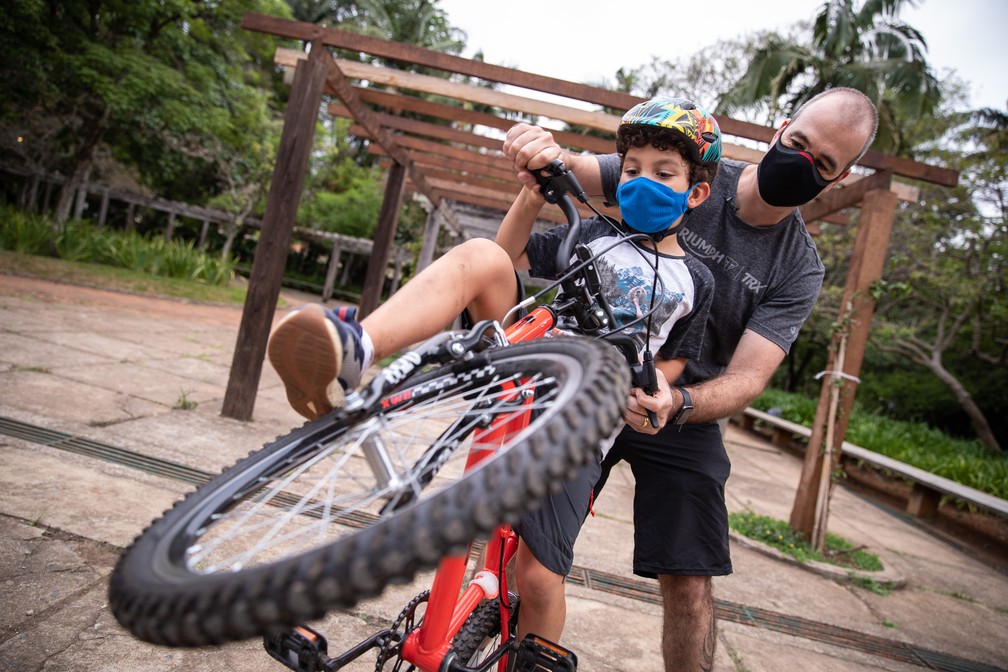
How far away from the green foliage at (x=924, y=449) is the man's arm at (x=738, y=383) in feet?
22.5

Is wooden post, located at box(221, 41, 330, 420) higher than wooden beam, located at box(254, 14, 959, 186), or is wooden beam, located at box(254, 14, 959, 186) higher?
wooden beam, located at box(254, 14, 959, 186)

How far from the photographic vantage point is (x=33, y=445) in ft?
10.2

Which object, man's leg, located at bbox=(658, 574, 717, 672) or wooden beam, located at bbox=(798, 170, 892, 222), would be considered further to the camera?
wooden beam, located at bbox=(798, 170, 892, 222)

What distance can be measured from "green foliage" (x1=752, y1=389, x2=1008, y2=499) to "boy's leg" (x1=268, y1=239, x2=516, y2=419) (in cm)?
770

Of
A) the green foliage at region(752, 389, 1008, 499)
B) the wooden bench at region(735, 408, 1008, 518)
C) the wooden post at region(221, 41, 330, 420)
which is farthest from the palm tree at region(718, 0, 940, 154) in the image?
the wooden post at region(221, 41, 330, 420)

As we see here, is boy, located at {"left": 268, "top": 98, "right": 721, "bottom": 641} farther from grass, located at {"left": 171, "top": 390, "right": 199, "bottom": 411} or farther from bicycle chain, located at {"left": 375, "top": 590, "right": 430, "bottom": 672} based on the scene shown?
grass, located at {"left": 171, "top": 390, "right": 199, "bottom": 411}

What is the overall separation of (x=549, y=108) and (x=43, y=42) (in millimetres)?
11634

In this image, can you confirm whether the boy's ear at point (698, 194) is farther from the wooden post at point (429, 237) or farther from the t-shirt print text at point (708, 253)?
the wooden post at point (429, 237)

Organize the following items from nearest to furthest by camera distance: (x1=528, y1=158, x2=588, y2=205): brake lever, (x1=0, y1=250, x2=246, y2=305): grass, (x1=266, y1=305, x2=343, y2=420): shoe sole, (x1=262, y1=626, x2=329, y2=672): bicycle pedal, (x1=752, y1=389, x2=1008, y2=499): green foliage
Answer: (x1=266, y1=305, x2=343, y2=420): shoe sole → (x1=262, y1=626, x2=329, y2=672): bicycle pedal → (x1=528, y1=158, x2=588, y2=205): brake lever → (x1=752, y1=389, x2=1008, y2=499): green foliage → (x1=0, y1=250, x2=246, y2=305): grass

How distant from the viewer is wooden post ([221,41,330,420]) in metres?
4.41

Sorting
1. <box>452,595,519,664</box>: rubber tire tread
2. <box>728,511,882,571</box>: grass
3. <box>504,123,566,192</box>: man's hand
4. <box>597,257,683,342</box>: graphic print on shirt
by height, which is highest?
<box>504,123,566,192</box>: man's hand

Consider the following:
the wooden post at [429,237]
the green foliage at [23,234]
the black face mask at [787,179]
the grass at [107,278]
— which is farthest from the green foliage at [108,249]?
the black face mask at [787,179]

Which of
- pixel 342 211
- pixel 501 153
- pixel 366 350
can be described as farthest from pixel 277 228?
pixel 342 211

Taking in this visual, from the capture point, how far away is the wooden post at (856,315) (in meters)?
4.46
